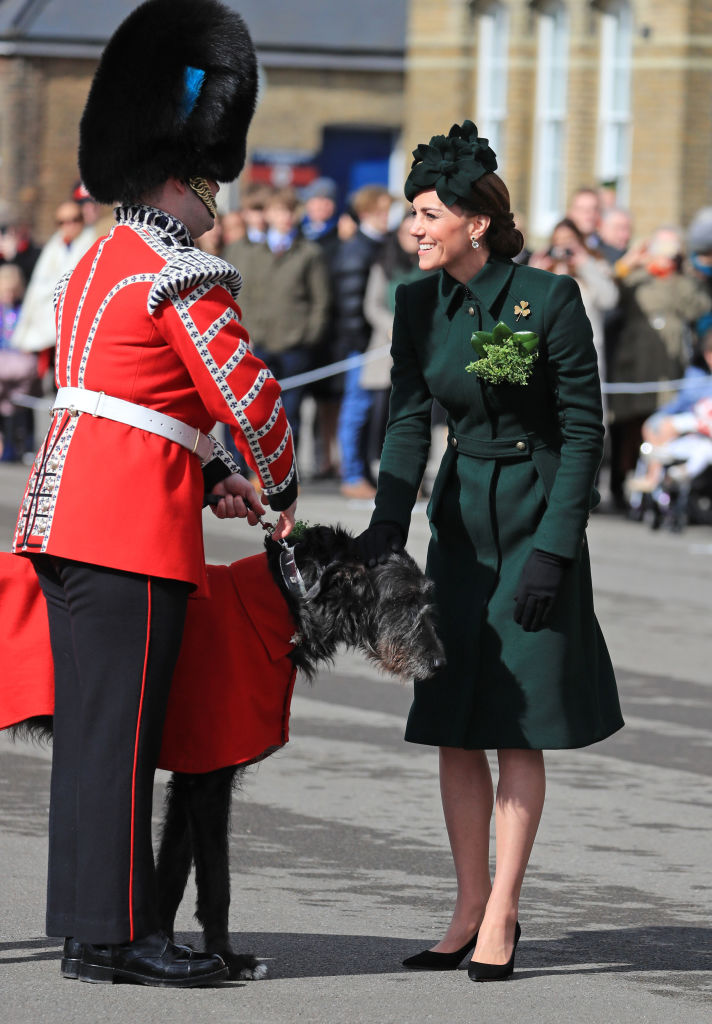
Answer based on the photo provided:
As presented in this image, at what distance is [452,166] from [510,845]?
5.65 feet

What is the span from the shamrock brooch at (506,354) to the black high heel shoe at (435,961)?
1.48 metres

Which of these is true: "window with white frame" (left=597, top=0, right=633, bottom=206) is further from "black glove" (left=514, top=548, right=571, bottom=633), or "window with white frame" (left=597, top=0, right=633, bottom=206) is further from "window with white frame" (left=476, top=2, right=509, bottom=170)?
"black glove" (left=514, top=548, right=571, bottom=633)

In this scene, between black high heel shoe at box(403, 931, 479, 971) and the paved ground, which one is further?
black high heel shoe at box(403, 931, 479, 971)

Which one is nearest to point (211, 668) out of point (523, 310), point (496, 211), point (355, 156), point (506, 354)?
point (506, 354)

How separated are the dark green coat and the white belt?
25.3 inches

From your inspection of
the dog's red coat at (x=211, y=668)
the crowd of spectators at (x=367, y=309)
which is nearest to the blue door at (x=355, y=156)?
the crowd of spectators at (x=367, y=309)

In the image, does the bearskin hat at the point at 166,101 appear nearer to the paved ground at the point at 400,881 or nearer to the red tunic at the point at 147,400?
the red tunic at the point at 147,400

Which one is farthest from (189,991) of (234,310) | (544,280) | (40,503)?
(544,280)

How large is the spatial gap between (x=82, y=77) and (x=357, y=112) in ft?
17.9

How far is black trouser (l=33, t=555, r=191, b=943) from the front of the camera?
4.93 metres

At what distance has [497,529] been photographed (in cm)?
534

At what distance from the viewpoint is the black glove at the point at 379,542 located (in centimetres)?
517

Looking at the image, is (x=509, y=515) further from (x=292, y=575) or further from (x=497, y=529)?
(x=292, y=575)

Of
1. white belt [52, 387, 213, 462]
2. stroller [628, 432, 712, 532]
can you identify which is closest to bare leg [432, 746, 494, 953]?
white belt [52, 387, 213, 462]
